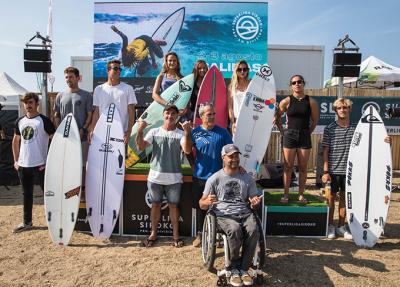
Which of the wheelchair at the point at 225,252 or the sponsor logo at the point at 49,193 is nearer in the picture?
the wheelchair at the point at 225,252

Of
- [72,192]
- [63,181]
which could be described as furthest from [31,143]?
[72,192]

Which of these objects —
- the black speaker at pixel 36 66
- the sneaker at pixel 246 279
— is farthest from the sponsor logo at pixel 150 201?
the black speaker at pixel 36 66

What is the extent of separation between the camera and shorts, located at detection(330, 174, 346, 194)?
3.67 metres

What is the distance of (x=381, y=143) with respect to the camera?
3639mm

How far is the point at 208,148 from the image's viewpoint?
10.3 ft

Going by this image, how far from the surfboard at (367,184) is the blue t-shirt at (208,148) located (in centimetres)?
141

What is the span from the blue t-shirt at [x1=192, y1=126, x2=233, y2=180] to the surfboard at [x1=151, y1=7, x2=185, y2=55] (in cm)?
616

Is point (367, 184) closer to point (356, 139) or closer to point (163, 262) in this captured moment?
point (356, 139)

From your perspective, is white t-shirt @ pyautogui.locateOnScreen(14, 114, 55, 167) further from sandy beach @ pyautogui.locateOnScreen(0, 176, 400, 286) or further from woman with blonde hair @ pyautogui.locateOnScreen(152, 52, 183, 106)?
woman with blonde hair @ pyautogui.locateOnScreen(152, 52, 183, 106)

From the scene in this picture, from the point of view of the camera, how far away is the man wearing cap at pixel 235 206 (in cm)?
258

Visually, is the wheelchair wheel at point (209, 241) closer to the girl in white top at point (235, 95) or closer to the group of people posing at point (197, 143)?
the group of people posing at point (197, 143)

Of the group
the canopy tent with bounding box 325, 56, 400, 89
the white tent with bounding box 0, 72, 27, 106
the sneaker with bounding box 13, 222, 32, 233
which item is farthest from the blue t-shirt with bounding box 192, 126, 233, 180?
the white tent with bounding box 0, 72, 27, 106

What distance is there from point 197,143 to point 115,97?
3.93 ft

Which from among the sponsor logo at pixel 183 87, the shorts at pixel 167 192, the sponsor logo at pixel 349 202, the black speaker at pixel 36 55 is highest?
the black speaker at pixel 36 55
